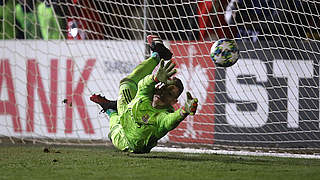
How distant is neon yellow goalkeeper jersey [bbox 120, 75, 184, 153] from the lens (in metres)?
4.60

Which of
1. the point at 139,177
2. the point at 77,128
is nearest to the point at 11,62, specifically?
the point at 77,128

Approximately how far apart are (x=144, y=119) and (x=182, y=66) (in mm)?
2349

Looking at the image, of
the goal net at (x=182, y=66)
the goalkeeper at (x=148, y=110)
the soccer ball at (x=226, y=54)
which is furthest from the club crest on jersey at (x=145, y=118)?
→ the goal net at (x=182, y=66)

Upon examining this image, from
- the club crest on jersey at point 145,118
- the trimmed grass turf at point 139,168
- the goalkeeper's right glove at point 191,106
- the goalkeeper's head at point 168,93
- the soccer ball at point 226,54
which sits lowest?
the trimmed grass turf at point 139,168

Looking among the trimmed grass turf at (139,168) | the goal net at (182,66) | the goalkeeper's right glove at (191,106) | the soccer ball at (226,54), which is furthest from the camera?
the goal net at (182,66)

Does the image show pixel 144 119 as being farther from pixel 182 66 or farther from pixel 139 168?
pixel 182 66

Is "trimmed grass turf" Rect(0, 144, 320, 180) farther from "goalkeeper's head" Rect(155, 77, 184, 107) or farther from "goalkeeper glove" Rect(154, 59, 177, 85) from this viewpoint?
"goalkeeper glove" Rect(154, 59, 177, 85)

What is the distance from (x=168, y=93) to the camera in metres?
4.71

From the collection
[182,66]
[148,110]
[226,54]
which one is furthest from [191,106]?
[182,66]

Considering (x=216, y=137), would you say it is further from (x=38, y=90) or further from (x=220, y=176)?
(x=220, y=176)

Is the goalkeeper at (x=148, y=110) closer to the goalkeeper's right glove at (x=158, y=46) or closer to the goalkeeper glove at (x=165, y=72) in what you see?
the goalkeeper glove at (x=165, y=72)

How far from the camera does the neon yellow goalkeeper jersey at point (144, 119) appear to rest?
15.1 feet

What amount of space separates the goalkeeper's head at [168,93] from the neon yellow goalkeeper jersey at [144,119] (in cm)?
6

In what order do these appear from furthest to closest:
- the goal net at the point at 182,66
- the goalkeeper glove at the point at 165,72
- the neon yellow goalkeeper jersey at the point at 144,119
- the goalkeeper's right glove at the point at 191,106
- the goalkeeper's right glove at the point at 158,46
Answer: the goal net at the point at 182,66 < the goalkeeper's right glove at the point at 158,46 < the neon yellow goalkeeper jersey at the point at 144,119 < the goalkeeper glove at the point at 165,72 < the goalkeeper's right glove at the point at 191,106
